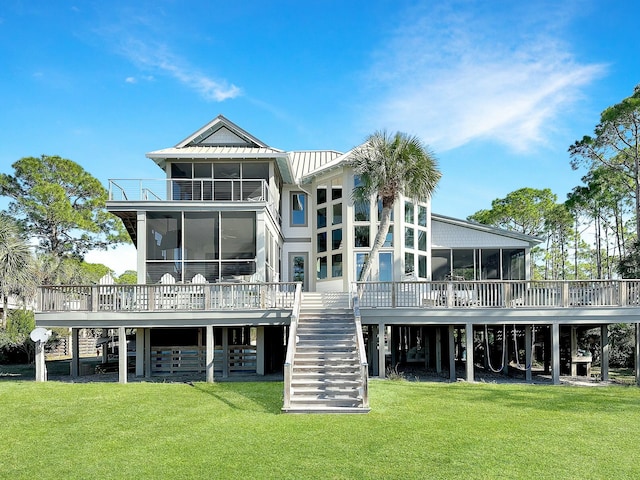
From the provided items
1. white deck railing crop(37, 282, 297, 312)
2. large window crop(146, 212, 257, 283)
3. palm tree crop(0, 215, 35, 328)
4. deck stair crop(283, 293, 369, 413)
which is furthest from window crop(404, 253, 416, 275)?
palm tree crop(0, 215, 35, 328)

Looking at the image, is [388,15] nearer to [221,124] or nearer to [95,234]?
[221,124]

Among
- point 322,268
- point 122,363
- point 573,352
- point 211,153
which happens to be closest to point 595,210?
point 573,352

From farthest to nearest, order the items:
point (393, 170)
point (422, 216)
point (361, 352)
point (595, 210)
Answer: point (595, 210) → point (422, 216) → point (393, 170) → point (361, 352)

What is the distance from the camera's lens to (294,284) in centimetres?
1684

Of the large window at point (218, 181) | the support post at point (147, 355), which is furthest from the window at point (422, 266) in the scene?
the support post at point (147, 355)

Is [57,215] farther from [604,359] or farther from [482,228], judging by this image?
[604,359]

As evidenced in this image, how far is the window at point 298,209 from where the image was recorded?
955 inches

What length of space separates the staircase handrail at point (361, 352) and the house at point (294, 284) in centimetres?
5

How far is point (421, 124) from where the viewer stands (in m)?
19.9

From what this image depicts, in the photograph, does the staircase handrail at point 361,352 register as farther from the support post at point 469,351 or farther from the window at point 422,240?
the window at point 422,240

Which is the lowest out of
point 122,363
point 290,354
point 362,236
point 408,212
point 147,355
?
point 147,355

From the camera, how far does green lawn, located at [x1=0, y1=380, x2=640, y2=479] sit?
8.05 m

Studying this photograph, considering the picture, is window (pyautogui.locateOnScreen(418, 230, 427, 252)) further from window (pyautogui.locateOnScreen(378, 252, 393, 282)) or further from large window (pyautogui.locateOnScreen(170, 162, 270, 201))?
large window (pyautogui.locateOnScreen(170, 162, 270, 201))

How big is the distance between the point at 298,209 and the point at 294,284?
7.99 meters
